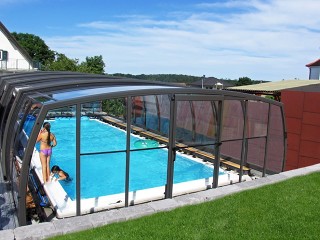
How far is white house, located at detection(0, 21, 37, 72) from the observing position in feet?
115

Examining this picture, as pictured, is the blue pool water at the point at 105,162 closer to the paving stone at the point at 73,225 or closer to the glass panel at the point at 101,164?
the glass panel at the point at 101,164

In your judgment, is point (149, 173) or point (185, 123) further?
point (185, 123)

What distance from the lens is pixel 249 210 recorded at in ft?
18.2

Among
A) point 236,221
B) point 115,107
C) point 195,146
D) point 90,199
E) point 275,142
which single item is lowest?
point 90,199

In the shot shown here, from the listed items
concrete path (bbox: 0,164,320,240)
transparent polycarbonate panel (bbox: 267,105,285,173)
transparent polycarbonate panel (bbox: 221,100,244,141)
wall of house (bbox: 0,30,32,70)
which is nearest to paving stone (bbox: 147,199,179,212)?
concrete path (bbox: 0,164,320,240)

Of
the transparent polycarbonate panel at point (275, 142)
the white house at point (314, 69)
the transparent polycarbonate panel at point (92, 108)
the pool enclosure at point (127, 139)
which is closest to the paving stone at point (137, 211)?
the pool enclosure at point (127, 139)

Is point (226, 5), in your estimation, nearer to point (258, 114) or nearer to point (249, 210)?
point (258, 114)

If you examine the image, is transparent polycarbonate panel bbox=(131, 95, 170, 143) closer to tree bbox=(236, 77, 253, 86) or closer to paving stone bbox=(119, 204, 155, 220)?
paving stone bbox=(119, 204, 155, 220)

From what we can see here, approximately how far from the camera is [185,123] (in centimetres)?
755

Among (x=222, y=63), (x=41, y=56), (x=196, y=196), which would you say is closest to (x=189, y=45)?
(x=222, y=63)

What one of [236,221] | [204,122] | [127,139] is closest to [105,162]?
[127,139]

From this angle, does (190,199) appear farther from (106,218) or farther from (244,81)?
(244,81)

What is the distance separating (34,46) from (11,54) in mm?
28968

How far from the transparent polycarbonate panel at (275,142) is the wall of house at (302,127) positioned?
Result: 2.04m
